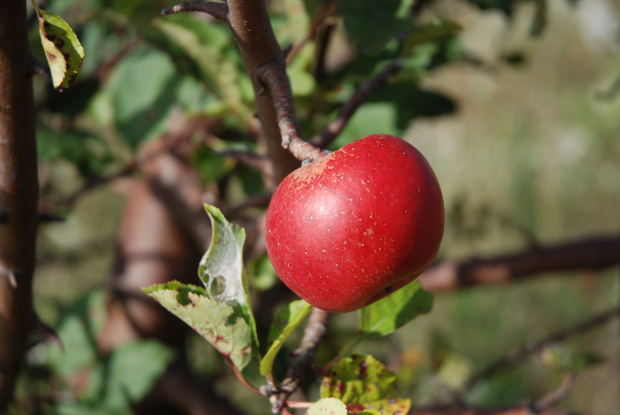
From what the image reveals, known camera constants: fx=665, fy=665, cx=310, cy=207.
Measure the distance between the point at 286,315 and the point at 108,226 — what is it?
2.00 metres

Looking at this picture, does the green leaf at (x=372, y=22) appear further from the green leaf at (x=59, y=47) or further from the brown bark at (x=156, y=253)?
the brown bark at (x=156, y=253)

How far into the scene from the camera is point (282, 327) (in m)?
0.39

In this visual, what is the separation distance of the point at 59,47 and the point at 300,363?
0.72 ft

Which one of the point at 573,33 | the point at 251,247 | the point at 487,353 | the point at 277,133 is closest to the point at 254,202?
the point at 277,133

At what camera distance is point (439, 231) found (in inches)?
13.5

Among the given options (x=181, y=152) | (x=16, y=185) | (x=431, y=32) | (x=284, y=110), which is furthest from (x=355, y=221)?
(x=181, y=152)

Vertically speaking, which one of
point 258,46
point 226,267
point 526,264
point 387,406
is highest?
point 258,46

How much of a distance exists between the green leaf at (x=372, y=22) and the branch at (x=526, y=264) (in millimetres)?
520

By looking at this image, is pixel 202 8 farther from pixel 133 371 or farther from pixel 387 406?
pixel 133 371

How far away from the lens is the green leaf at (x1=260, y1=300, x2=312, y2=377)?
1.21ft

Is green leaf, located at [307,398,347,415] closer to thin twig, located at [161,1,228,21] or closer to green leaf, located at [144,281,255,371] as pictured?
green leaf, located at [144,281,255,371]

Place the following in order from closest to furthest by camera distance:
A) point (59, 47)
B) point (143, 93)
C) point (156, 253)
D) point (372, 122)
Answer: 1. point (59, 47)
2. point (372, 122)
3. point (143, 93)
4. point (156, 253)

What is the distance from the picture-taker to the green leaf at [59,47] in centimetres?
31

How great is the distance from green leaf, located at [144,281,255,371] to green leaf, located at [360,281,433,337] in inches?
3.5
